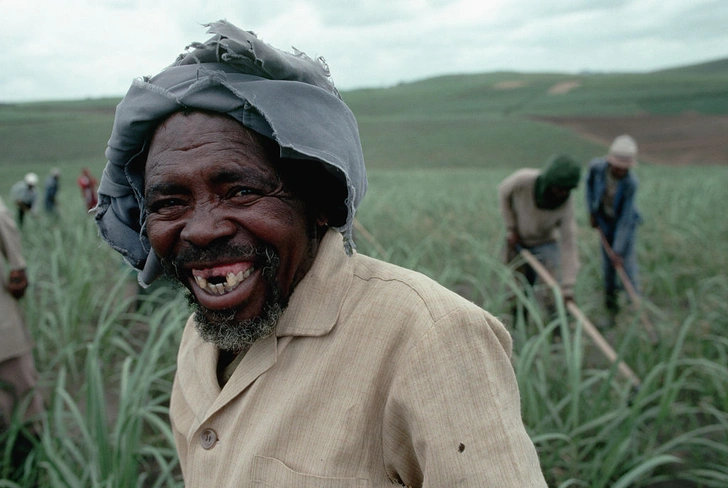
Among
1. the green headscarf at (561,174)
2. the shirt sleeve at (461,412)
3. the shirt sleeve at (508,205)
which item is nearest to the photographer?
the shirt sleeve at (461,412)

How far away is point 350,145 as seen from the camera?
887mm

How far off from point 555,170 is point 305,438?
9.14 ft

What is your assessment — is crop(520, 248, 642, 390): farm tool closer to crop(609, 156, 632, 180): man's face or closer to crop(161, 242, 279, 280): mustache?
crop(609, 156, 632, 180): man's face

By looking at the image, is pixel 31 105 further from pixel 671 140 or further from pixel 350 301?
pixel 350 301

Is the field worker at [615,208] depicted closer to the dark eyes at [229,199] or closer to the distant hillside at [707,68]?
the dark eyes at [229,199]

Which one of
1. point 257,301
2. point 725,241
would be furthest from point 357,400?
point 725,241

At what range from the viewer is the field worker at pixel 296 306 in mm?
754

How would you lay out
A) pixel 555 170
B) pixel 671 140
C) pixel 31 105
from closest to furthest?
pixel 555 170 < pixel 671 140 < pixel 31 105

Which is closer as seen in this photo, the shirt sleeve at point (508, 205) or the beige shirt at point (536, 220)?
the beige shirt at point (536, 220)

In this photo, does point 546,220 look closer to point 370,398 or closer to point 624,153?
point 624,153

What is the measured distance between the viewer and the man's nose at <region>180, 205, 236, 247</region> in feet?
2.74

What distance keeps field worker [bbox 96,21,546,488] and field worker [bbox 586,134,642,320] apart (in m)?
3.50

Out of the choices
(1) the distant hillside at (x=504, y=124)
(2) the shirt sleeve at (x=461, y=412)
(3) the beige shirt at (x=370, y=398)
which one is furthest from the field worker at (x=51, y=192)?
(1) the distant hillside at (x=504, y=124)

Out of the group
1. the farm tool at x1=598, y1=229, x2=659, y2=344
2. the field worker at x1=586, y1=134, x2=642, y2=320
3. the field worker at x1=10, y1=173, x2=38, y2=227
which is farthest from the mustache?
the field worker at x1=10, y1=173, x2=38, y2=227
